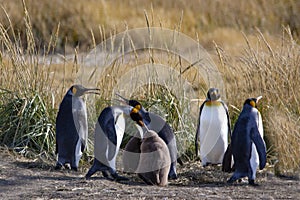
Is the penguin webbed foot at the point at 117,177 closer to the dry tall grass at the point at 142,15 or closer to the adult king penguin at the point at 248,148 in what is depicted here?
the adult king penguin at the point at 248,148

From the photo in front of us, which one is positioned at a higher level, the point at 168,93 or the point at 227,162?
the point at 168,93

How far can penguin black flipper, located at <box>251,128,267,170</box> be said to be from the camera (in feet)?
24.8

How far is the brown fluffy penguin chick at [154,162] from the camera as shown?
289 inches

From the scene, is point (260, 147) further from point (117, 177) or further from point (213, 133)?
point (117, 177)

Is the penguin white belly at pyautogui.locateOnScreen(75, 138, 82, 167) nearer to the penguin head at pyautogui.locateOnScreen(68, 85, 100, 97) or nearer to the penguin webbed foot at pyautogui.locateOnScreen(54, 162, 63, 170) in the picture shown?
the penguin webbed foot at pyautogui.locateOnScreen(54, 162, 63, 170)

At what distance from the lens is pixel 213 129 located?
339 inches

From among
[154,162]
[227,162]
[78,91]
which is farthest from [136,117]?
[227,162]

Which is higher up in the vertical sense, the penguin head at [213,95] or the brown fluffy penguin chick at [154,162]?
the penguin head at [213,95]

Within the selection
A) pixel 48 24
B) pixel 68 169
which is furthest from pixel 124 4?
pixel 68 169

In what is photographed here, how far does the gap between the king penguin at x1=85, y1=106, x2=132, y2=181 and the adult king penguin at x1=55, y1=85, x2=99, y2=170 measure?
348 millimetres

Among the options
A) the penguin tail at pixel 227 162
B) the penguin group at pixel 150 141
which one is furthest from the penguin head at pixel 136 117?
the penguin tail at pixel 227 162

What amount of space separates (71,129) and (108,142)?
0.57 m

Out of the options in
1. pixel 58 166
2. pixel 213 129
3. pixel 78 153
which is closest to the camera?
pixel 58 166

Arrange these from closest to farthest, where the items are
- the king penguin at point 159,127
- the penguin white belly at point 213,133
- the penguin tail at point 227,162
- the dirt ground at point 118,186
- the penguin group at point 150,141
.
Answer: the dirt ground at point 118,186 → the penguin group at point 150,141 → the king penguin at point 159,127 → the penguin tail at point 227,162 → the penguin white belly at point 213,133
